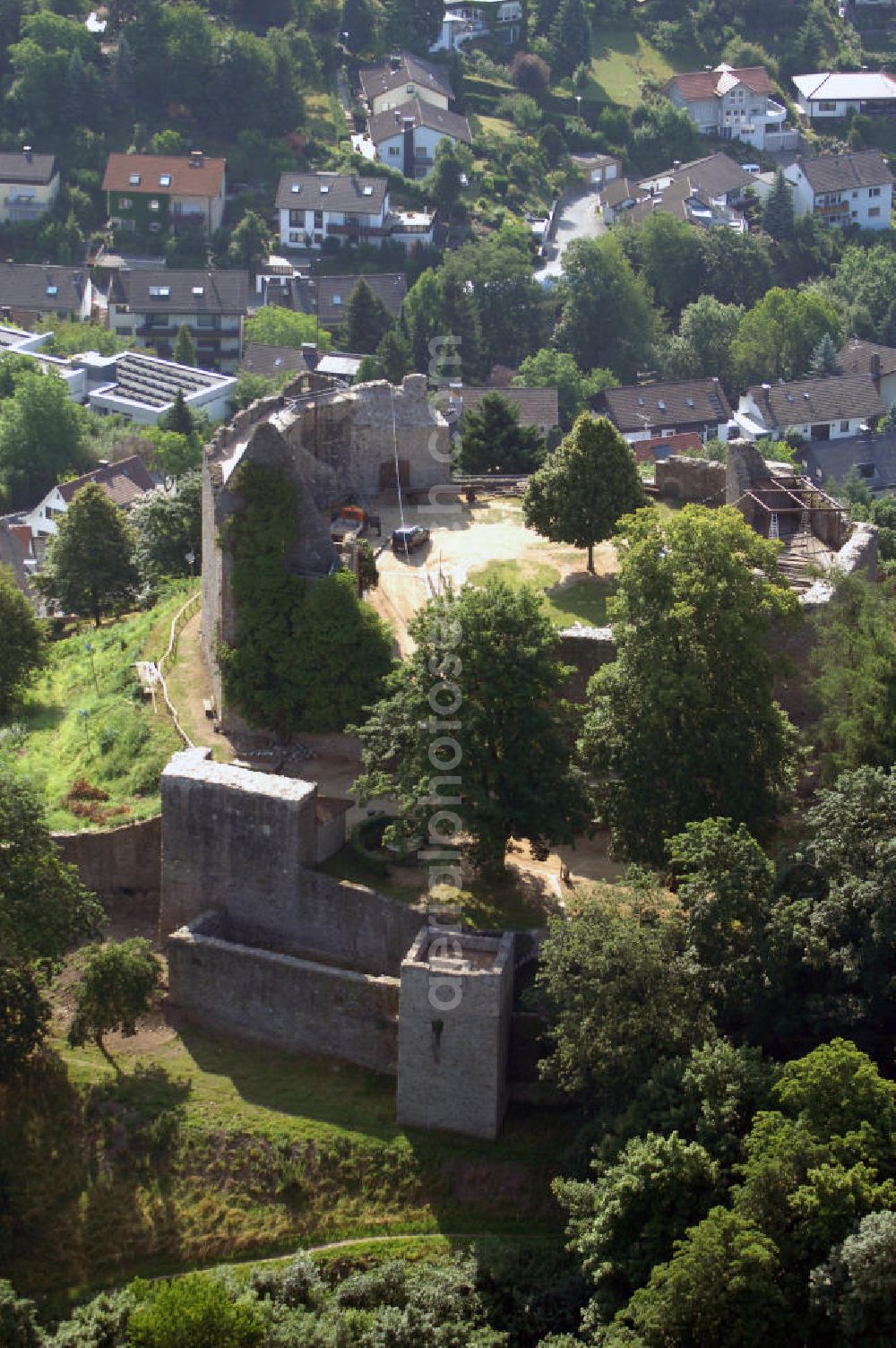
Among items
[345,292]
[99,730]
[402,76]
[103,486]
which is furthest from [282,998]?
[402,76]

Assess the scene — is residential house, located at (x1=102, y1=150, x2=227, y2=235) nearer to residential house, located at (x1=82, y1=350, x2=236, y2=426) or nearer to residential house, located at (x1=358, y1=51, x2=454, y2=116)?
residential house, located at (x1=358, y1=51, x2=454, y2=116)

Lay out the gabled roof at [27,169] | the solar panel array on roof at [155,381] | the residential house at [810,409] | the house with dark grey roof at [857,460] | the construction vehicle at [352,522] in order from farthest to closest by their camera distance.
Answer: the gabled roof at [27,169]
the solar panel array on roof at [155,381]
the residential house at [810,409]
the house with dark grey roof at [857,460]
the construction vehicle at [352,522]

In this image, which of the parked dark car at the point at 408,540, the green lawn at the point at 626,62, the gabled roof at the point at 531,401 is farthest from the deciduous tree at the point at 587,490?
the green lawn at the point at 626,62

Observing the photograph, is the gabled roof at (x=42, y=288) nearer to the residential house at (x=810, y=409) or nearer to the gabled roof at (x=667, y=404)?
the gabled roof at (x=667, y=404)

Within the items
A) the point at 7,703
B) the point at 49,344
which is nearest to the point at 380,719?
the point at 7,703

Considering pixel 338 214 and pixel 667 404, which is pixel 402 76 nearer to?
pixel 338 214

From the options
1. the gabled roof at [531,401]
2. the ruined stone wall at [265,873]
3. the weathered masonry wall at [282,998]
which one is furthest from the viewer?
the gabled roof at [531,401]

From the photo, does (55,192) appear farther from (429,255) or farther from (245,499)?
(245,499)
